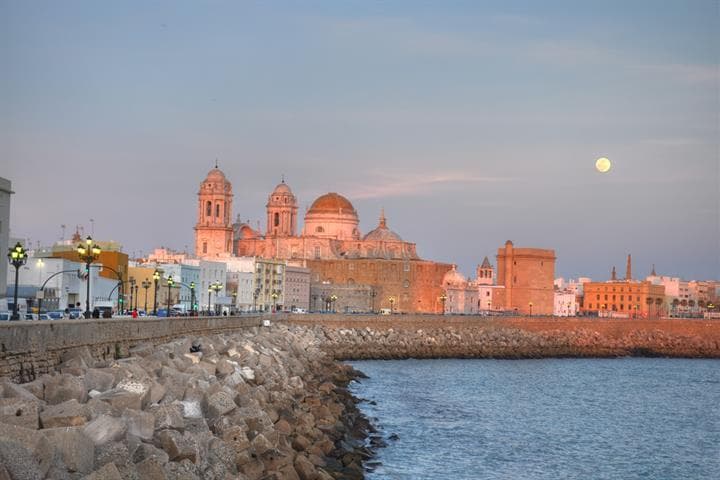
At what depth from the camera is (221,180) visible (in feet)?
308

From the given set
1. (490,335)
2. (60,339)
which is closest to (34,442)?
(60,339)

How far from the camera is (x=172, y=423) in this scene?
44.9 feet

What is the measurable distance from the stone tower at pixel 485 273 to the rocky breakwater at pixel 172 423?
94808 mm

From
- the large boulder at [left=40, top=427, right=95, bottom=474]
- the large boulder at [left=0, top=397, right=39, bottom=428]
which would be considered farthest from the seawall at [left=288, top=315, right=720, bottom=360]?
the large boulder at [left=40, top=427, right=95, bottom=474]

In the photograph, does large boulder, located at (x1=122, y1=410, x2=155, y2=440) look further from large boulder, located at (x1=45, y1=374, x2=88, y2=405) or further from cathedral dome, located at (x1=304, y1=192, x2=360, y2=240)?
cathedral dome, located at (x1=304, y1=192, x2=360, y2=240)

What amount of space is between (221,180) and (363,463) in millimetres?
74126

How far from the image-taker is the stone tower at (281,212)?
103062 millimetres

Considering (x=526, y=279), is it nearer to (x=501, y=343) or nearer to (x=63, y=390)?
(x=501, y=343)

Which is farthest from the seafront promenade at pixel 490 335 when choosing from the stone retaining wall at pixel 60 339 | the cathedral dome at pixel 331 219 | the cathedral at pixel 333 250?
the cathedral dome at pixel 331 219

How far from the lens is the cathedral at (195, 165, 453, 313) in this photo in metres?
94.7

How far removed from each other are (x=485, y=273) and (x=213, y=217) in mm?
37372

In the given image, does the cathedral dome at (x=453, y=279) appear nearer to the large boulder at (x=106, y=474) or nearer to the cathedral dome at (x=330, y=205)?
the cathedral dome at (x=330, y=205)

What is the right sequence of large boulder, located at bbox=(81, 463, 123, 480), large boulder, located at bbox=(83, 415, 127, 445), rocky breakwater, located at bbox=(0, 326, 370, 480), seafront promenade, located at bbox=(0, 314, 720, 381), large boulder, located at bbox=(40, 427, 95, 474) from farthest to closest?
1. seafront promenade, located at bbox=(0, 314, 720, 381)
2. large boulder, located at bbox=(83, 415, 127, 445)
3. rocky breakwater, located at bbox=(0, 326, 370, 480)
4. large boulder, located at bbox=(40, 427, 95, 474)
5. large boulder, located at bbox=(81, 463, 123, 480)

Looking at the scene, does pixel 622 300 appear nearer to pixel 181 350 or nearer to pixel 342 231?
pixel 342 231
